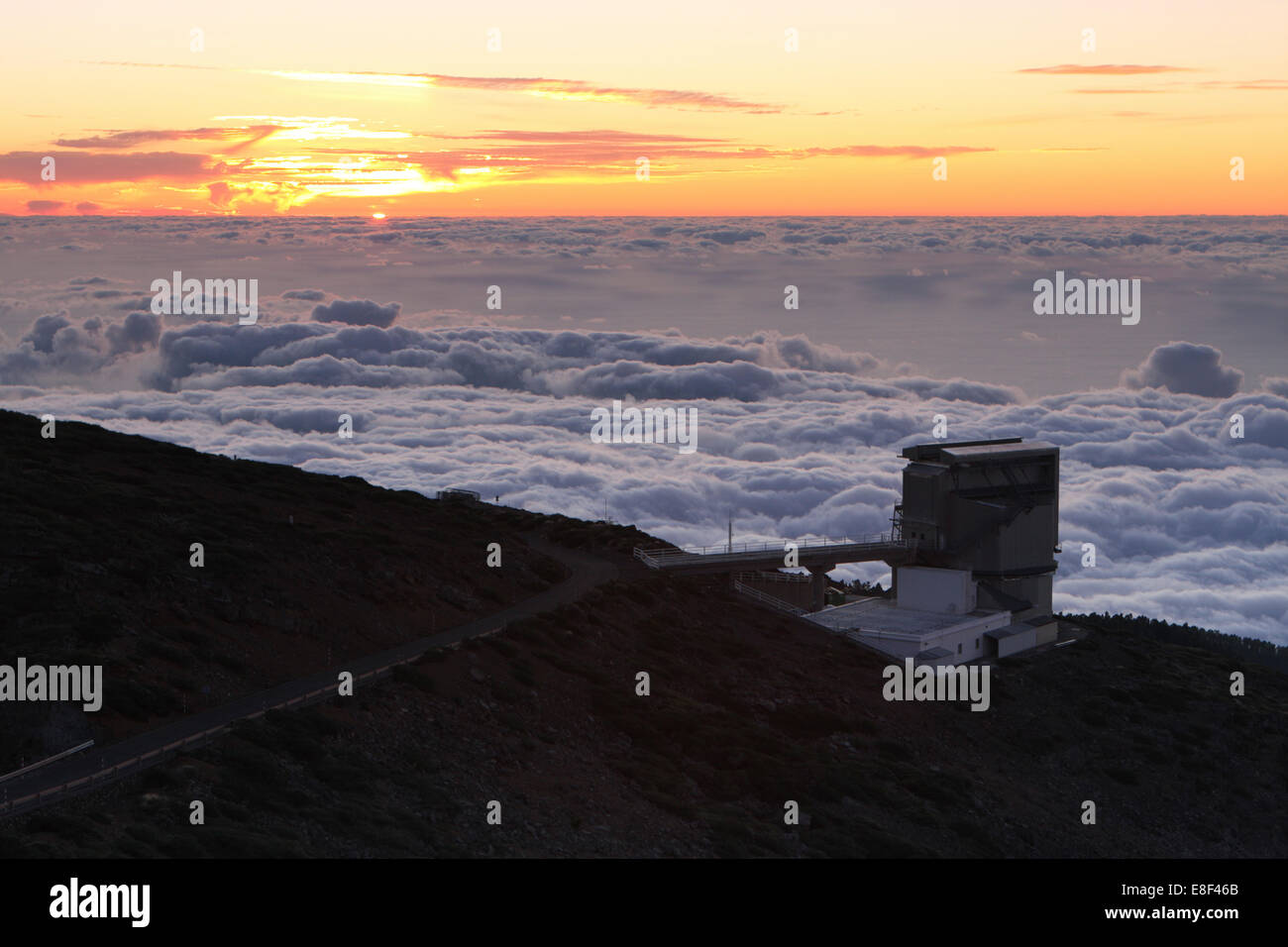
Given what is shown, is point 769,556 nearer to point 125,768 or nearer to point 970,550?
point 970,550

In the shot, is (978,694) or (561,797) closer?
(561,797)

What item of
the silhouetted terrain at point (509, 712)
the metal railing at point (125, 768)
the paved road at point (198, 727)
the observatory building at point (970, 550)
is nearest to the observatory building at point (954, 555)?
the observatory building at point (970, 550)

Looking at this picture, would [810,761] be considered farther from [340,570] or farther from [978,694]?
[340,570]

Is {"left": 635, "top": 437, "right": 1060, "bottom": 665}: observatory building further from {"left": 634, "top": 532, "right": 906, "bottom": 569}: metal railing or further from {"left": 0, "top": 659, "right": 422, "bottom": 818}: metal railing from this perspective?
{"left": 0, "top": 659, "right": 422, "bottom": 818}: metal railing

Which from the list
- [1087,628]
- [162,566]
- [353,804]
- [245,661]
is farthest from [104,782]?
[1087,628]

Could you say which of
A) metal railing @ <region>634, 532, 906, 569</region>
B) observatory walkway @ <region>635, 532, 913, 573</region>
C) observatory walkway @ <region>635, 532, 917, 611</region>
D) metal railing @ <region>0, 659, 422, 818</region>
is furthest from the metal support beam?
metal railing @ <region>0, 659, 422, 818</region>

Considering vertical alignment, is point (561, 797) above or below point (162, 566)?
below

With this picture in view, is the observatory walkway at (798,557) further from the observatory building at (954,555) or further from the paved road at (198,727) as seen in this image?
the paved road at (198,727)
